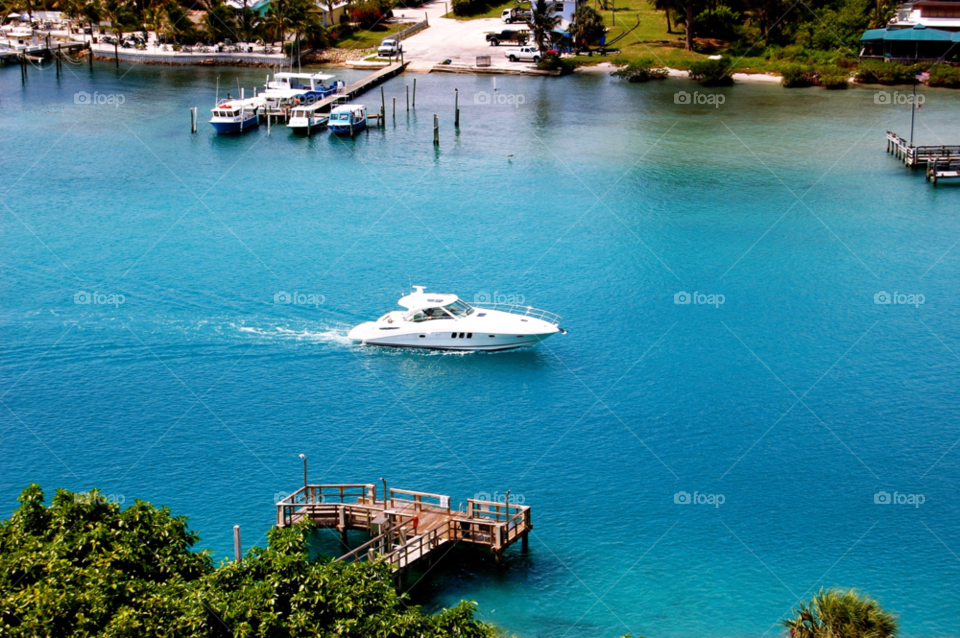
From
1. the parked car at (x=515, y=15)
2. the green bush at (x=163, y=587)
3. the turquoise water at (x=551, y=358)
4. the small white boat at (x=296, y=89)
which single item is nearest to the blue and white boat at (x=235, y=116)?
the small white boat at (x=296, y=89)

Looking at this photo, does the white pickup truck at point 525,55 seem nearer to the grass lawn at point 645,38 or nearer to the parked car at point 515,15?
the grass lawn at point 645,38

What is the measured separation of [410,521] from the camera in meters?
43.1

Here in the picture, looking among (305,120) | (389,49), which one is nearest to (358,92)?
(305,120)

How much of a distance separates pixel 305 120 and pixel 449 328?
6099 cm

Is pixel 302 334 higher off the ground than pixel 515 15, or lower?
lower

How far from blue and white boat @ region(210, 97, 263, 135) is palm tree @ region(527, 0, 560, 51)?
43.2m

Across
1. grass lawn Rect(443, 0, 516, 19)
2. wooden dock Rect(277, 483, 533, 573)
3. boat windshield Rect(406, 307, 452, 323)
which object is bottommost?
wooden dock Rect(277, 483, 533, 573)

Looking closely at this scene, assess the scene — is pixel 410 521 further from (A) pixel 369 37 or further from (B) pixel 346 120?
(A) pixel 369 37

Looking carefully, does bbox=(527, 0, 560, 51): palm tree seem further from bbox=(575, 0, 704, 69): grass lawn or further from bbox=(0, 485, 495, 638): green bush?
bbox=(0, 485, 495, 638): green bush

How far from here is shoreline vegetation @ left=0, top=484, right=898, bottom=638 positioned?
2941 centimetres

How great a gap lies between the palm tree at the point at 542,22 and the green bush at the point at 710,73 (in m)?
20.2

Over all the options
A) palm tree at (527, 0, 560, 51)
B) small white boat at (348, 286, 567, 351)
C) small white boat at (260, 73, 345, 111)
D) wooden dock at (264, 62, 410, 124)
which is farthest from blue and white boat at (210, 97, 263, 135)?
small white boat at (348, 286, 567, 351)

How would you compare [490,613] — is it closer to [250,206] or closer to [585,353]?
[585,353]

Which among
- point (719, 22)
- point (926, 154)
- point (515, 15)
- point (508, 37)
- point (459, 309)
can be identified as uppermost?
point (515, 15)
